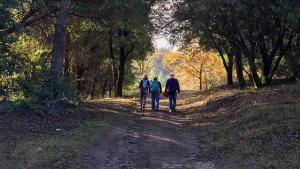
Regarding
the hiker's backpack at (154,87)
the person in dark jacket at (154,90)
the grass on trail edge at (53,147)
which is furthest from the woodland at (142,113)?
the hiker's backpack at (154,87)

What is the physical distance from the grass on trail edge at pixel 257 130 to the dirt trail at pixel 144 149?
2.48 feet

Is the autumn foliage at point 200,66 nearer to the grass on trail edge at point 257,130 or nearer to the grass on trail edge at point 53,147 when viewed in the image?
the grass on trail edge at point 257,130

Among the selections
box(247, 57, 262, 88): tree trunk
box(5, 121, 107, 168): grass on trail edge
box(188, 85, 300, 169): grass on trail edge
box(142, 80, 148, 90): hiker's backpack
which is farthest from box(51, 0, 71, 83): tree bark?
→ box(247, 57, 262, 88): tree trunk

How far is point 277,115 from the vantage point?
47.9 ft

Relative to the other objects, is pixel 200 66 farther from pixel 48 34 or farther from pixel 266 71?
pixel 48 34

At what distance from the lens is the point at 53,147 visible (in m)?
11.4

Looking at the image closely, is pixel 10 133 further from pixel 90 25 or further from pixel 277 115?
pixel 90 25

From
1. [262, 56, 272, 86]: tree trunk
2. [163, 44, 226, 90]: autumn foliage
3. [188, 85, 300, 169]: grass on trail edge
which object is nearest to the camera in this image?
[188, 85, 300, 169]: grass on trail edge

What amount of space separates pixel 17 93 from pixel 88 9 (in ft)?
19.7

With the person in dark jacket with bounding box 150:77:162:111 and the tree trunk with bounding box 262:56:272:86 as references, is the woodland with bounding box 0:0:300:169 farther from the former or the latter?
the person in dark jacket with bounding box 150:77:162:111

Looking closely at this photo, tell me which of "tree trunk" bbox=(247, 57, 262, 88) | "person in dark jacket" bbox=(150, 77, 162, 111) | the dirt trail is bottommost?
the dirt trail

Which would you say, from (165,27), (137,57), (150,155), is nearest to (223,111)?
(150,155)

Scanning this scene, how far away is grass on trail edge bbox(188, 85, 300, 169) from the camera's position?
10.4 meters

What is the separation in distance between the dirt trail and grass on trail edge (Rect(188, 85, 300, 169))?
29.8 inches
